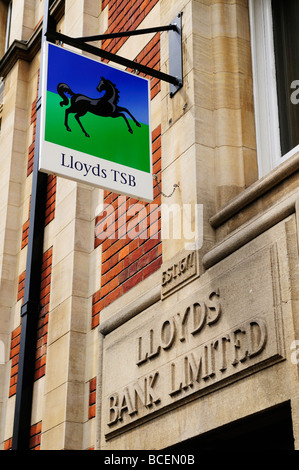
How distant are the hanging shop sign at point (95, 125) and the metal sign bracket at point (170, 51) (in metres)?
0.11

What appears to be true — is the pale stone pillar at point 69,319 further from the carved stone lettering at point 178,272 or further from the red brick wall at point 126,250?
the carved stone lettering at point 178,272

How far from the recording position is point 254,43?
23.2ft

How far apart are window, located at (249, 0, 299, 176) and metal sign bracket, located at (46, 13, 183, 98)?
0.64 metres

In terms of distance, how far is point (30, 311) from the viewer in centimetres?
887

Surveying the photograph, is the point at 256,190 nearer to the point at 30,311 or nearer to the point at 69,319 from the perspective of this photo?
the point at 69,319

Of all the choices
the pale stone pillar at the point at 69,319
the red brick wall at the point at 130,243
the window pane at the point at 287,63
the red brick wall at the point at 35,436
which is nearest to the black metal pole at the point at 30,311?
the red brick wall at the point at 35,436

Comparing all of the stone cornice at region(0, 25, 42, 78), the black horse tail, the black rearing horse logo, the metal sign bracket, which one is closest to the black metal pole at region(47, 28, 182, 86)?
the metal sign bracket

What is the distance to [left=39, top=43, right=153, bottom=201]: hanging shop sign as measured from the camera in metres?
6.34

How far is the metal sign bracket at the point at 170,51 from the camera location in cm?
693

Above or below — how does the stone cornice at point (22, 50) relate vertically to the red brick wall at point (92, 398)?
above

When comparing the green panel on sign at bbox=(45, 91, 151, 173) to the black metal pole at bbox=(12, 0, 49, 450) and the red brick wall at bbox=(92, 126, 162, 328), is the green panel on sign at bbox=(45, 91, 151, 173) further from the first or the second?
the black metal pole at bbox=(12, 0, 49, 450)

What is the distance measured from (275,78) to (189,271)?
72.9 inches

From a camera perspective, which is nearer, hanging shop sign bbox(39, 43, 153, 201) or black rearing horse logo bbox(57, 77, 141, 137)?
hanging shop sign bbox(39, 43, 153, 201)

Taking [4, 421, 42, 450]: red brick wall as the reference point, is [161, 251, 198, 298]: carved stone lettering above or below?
above
